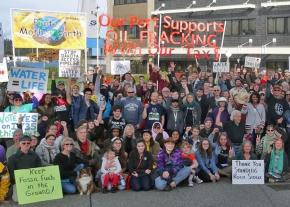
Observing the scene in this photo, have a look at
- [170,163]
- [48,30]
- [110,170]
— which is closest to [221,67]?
[48,30]

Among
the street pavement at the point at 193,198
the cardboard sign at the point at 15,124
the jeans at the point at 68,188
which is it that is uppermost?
the cardboard sign at the point at 15,124

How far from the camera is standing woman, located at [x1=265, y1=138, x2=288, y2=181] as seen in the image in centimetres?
934

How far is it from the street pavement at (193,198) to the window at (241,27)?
31710 millimetres

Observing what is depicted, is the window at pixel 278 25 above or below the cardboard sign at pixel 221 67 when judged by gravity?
above

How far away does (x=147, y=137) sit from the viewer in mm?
9320

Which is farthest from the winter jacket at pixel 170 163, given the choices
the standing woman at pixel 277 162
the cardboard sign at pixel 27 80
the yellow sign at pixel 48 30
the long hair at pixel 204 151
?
the yellow sign at pixel 48 30

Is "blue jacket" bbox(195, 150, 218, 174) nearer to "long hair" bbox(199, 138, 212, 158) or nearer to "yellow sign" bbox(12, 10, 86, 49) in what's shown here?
"long hair" bbox(199, 138, 212, 158)

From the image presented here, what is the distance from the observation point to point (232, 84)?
14508 millimetres

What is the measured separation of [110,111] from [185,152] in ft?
8.26

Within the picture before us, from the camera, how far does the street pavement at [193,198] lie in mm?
7785

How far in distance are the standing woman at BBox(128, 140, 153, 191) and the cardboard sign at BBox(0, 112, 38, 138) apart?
205 cm

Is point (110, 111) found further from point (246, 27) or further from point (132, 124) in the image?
point (246, 27)

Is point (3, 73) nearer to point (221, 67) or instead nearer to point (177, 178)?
point (177, 178)

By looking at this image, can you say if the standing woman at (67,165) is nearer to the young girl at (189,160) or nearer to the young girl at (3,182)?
the young girl at (3,182)
